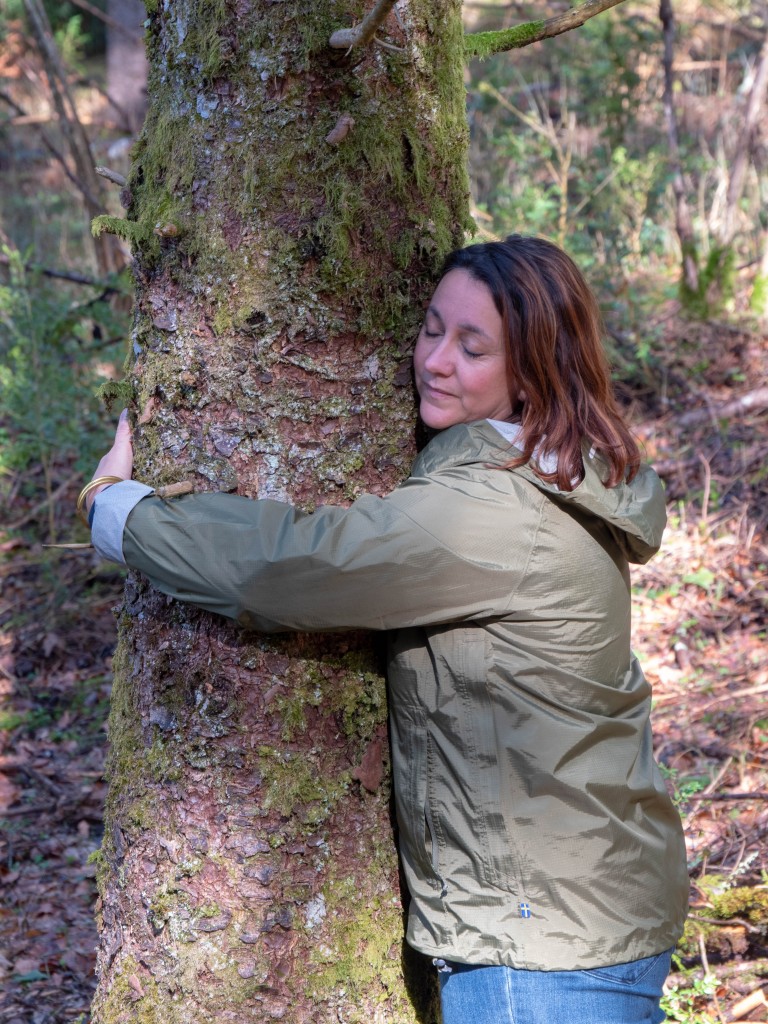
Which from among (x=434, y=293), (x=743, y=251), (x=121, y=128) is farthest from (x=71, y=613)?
(x=121, y=128)

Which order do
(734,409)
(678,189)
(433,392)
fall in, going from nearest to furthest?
(433,392), (734,409), (678,189)

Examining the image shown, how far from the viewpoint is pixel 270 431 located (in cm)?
212

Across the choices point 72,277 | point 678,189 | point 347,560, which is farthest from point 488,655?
point 678,189

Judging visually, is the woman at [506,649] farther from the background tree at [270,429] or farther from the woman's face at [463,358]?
the background tree at [270,429]

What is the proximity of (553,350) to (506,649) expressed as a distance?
0.66 meters

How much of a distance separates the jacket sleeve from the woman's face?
31 centimetres

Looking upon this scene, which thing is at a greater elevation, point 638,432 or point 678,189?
point 678,189

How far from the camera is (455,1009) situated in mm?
1943

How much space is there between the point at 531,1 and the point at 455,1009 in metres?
10.6

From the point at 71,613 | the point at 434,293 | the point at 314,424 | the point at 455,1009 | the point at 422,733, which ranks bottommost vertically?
the point at 71,613

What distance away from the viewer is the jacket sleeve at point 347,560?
5.94ft

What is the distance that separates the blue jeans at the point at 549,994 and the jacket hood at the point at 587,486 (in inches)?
34.6

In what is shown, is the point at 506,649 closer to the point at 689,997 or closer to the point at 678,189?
the point at 689,997

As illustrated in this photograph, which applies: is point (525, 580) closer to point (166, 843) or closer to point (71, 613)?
point (166, 843)
